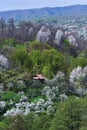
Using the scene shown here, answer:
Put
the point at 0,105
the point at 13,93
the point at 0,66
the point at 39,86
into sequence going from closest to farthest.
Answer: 1. the point at 0,105
2. the point at 13,93
3. the point at 39,86
4. the point at 0,66

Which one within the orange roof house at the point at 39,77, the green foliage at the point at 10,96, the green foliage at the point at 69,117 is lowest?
the orange roof house at the point at 39,77

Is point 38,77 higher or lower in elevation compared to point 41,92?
higher

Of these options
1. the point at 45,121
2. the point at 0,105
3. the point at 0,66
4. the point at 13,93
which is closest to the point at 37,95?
the point at 13,93

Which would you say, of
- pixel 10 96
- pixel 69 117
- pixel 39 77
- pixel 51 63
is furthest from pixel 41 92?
pixel 69 117

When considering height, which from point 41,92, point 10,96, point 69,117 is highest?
point 69,117

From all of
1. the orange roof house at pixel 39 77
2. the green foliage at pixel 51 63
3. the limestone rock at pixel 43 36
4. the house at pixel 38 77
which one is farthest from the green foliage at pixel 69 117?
the limestone rock at pixel 43 36

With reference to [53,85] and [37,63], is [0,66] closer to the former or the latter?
[37,63]

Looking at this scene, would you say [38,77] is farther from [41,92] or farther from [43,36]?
[43,36]

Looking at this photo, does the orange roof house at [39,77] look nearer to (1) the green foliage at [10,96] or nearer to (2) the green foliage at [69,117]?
(1) the green foliage at [10,96]

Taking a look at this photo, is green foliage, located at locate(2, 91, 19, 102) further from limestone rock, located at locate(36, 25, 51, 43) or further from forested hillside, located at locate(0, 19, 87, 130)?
limestone rock, located at locate(36, 25, 51, 43)

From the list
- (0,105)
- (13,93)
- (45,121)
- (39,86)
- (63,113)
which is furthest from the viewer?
(39,86)

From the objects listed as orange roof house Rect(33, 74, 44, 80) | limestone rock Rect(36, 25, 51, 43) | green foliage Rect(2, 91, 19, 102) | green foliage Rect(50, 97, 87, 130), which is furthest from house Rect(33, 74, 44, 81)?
limestone rock Rect(36, 25, 51, 43)
